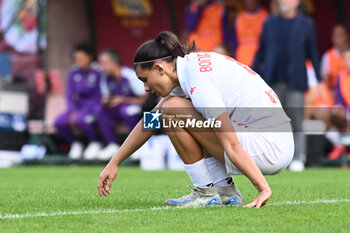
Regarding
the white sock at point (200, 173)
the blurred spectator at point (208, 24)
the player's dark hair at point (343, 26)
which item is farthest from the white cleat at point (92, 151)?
the white sock at point (200, 173)

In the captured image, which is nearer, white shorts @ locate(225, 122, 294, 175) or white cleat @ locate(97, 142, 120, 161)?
white shorts @ locate(225, 122, 294, 175)

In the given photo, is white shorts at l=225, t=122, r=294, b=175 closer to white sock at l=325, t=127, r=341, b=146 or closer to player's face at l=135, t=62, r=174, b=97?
player's face at l=135, t=62, r=174, b=97

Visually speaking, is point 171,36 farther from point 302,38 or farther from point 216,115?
point 302,38

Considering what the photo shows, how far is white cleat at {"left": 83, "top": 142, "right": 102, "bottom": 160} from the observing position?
11.6 metres

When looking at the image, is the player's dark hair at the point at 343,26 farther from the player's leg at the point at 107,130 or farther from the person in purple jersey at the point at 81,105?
the person in purple jersey at the point at 81,105

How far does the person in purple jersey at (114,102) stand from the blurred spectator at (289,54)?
2.45 m

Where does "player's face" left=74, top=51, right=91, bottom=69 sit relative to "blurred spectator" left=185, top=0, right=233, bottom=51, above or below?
below

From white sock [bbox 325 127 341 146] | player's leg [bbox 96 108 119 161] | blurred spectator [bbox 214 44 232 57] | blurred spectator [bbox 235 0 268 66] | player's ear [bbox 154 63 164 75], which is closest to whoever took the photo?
player's ear [bbox 154 63 164 75]

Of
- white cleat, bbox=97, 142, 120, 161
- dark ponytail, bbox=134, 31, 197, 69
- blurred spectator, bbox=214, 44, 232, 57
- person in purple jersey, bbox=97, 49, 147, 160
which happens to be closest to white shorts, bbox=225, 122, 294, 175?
dark ponytail, bbox=134, 31, 197, 69

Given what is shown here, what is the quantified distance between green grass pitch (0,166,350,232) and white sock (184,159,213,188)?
23 centimetres

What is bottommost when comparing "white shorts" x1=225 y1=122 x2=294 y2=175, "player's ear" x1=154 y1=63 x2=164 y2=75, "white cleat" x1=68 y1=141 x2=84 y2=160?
"white cleat" x1=68 y1=141 x2=84 y2=160

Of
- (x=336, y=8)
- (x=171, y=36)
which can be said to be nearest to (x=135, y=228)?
(x=171, y=36)

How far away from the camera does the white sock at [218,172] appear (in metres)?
4.63

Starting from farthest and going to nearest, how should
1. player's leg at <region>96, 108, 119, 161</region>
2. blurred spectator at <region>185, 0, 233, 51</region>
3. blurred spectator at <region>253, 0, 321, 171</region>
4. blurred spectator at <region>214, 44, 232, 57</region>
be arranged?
player's leg at <region>96, 108, 119, 161</region> → blurred spectator at <region>185, 0, 233, 51</region> → blurred spectator at <region>214, 44, 232, 57</region> → blurred spectator at <region>253, 0, 321, 171</region>
